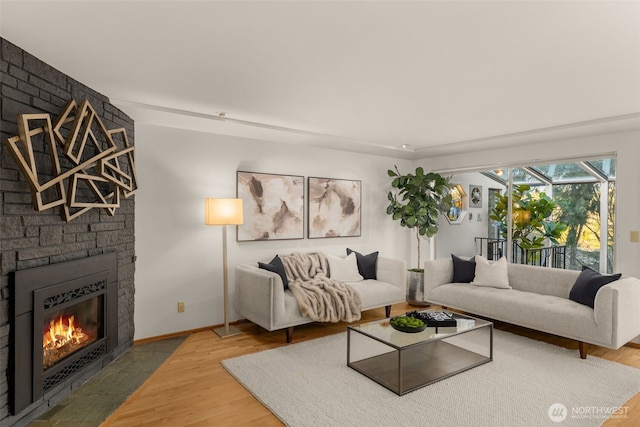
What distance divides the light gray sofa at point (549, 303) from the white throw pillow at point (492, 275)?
0.26ft

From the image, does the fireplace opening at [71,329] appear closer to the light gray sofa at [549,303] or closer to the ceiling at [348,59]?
the ceiling at [348,59]

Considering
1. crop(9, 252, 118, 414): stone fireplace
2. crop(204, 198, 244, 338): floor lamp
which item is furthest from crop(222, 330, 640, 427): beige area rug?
crop(9, 252, 118, 414): stone fireplace

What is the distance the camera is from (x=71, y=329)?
2793 mm

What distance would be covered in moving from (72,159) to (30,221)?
49 centimetres

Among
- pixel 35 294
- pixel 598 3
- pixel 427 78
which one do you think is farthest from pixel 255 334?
pixel 598 3

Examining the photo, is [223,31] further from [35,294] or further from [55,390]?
[55,390]

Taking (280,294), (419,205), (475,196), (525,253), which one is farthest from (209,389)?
(475,196)

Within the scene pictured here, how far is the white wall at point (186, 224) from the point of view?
3.83m

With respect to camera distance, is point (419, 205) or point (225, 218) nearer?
point (225, 218)

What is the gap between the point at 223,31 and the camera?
6.57 feet

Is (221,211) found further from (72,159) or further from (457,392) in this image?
(457,392)

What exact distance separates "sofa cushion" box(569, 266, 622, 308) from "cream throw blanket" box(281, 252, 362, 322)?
2193mm

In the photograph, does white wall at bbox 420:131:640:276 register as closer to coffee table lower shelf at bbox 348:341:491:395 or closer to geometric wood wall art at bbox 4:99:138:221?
coffee table lower shelf at bbox 348:341:491:395

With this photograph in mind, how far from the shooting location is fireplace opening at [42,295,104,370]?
8.33ft
